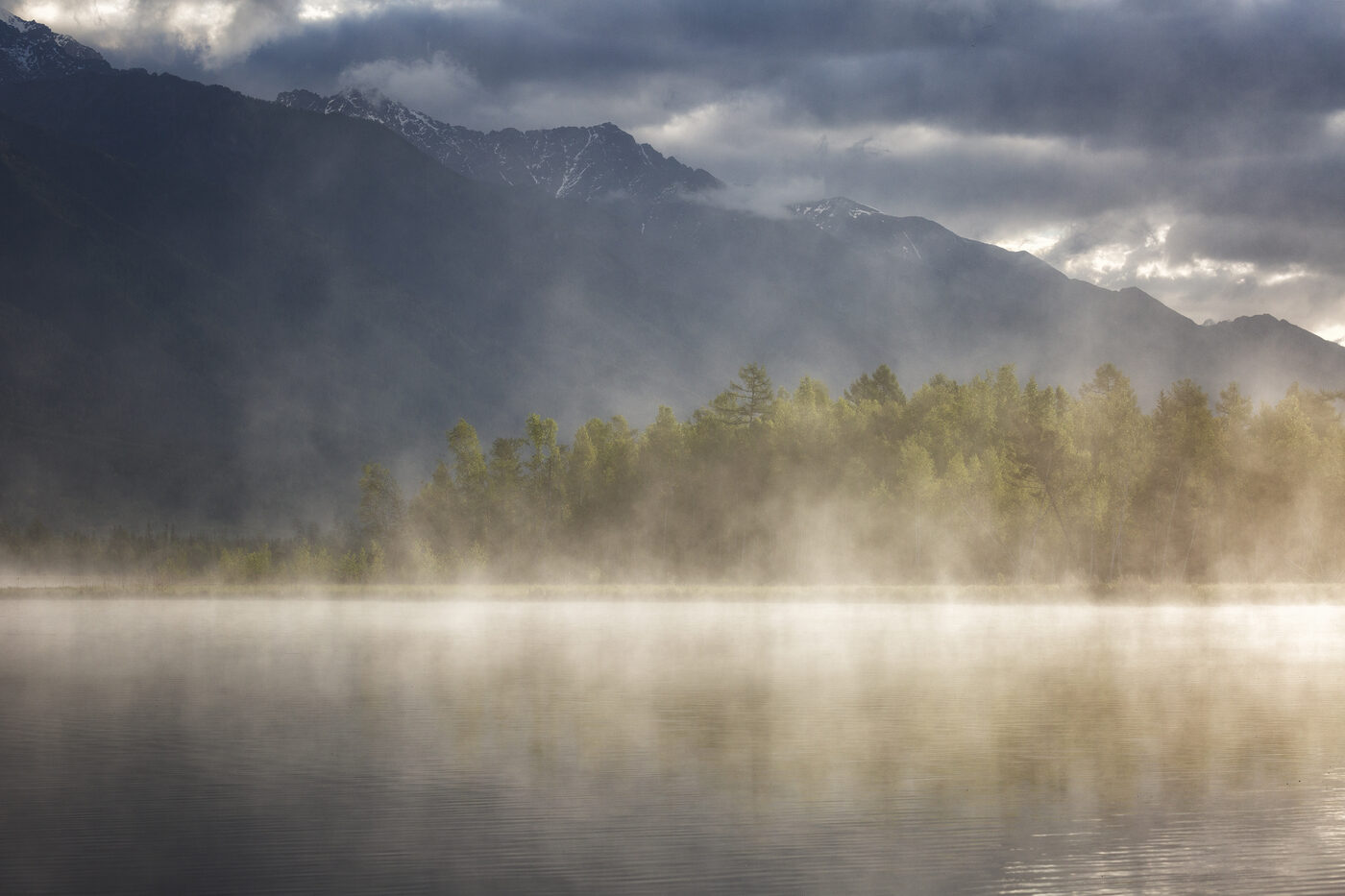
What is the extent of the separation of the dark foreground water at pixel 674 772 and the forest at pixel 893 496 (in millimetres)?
50059

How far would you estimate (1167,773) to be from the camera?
2262 cm

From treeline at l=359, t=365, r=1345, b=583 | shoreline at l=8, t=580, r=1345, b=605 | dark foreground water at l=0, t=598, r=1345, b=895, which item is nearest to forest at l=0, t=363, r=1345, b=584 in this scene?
treeline at l=359, t=365, r=1345, b=583

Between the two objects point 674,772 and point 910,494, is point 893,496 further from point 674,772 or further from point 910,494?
point 674,772

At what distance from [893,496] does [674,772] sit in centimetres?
8192

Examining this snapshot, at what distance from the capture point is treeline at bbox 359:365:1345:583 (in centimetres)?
9550

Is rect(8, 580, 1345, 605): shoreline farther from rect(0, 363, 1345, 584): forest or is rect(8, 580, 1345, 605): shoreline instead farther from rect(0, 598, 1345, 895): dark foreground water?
rect(0, 598, 1345, 895): dark foreground water

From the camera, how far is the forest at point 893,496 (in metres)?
95.6

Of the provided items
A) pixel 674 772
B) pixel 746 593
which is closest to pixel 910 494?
pixel 746 593

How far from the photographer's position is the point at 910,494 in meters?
100

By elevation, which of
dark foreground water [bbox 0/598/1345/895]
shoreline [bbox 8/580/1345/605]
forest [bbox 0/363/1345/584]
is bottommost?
dark foreground water [bbox 0/598/1345/895]

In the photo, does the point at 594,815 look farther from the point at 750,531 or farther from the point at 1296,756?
the point at 750,531

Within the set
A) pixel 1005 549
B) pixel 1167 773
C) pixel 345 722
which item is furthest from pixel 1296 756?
pixel 1005 549

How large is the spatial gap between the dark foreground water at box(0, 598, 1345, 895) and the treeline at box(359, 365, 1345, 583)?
50346 millimetres

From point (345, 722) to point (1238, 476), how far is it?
86.3 m
